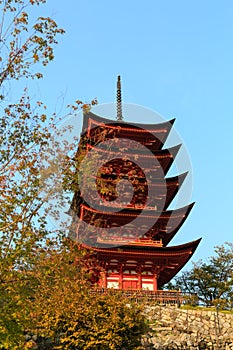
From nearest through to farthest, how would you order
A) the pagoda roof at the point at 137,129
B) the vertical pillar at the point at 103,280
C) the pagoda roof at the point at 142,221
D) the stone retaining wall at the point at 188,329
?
the stone retaining wall at the point at 188,329 < the vertical pillar at the point at 103,280 < the pagoda roof at the point at 142,221 < the pagoda roof at the point at 137,129

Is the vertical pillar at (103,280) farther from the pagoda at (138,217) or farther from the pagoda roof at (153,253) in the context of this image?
the pagoda roof at (153,253)

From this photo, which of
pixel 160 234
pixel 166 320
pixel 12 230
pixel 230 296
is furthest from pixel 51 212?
pixel 230 296

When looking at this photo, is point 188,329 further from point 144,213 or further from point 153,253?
point 144,213

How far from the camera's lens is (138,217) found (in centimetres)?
2700

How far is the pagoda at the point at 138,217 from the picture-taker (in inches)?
995

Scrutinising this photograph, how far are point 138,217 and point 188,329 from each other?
768cm

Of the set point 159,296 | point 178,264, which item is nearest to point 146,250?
point 178,264

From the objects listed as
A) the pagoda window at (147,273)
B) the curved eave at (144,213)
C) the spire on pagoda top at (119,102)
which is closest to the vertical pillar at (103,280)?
the pagoda window at (147,273)

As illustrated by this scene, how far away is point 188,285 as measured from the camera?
43.1 meters

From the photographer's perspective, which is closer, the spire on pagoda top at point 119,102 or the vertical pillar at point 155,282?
the vertical pillar at point 155,282

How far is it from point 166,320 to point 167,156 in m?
11.4

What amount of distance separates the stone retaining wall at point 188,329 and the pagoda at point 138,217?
11.4 ft

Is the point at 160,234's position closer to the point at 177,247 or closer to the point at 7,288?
the point at 177,247

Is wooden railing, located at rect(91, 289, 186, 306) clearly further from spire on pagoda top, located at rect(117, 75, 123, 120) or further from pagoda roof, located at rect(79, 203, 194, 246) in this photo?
spire on pagoda top, located at rect(117, 75, 123, 120)
